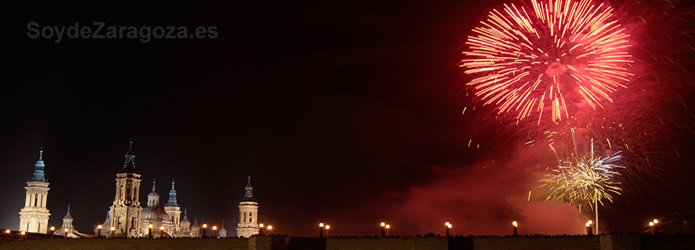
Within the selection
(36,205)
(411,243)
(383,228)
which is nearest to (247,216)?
(36,205)

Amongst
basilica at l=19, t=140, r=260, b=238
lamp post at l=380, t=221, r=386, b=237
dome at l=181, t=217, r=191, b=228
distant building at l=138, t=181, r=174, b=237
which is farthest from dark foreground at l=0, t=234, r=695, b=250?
dome at l=181, t=217, r=191, b=228

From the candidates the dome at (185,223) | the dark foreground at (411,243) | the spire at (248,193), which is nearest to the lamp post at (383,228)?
the dark foreground at (411,243)

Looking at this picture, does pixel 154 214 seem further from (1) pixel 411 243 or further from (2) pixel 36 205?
(1) pixel 411 243

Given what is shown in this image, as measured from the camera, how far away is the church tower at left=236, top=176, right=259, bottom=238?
595 feet

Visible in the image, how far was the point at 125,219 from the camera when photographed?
15250 cm

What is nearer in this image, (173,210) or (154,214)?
(154,214)

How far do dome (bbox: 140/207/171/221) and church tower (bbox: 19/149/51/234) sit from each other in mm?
20878

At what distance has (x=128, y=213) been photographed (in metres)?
153

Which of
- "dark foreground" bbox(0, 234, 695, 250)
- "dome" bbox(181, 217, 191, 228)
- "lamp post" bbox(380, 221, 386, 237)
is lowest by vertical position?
"dark foreground" bbox(0, 234, 695, 250)

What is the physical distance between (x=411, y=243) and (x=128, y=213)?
118821 millimetres

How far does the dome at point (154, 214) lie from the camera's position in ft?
569

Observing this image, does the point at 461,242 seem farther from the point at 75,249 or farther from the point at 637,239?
the point at 75,249

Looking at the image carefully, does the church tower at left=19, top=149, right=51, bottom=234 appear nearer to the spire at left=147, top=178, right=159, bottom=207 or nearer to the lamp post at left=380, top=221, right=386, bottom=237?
the spire at left=147, top=178, right=159, bottom=207

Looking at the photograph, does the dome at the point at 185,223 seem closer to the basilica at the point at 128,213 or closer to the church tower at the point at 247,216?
the basilica at the point at 128,213
